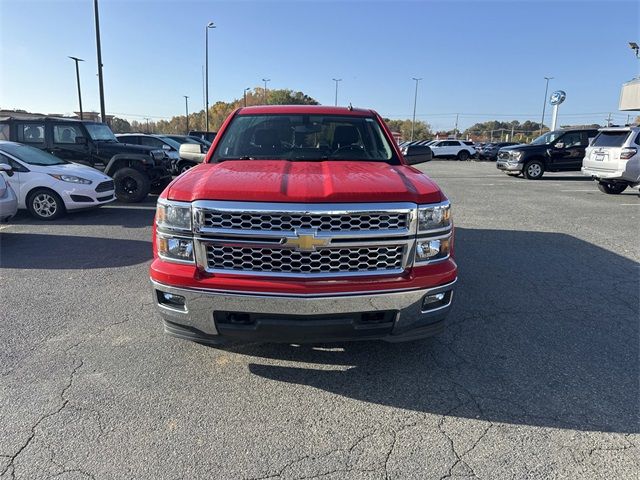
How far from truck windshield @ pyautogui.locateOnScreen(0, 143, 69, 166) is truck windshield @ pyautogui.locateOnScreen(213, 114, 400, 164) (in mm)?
6111

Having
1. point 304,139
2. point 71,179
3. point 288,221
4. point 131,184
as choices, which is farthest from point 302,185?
point 131,184

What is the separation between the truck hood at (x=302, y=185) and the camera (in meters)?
2.59

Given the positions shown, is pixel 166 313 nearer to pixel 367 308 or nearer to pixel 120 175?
pixel 367 308

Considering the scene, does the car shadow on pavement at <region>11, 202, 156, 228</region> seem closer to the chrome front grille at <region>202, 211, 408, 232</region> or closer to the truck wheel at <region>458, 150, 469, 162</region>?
the chrome front grille at <region>202, 211, 408, 232</region>

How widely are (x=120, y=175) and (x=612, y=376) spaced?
10.1 m

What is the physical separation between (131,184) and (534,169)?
15159 mm

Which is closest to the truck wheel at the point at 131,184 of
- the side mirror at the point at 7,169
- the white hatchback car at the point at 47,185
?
the white hatchback car at the point at 47,185

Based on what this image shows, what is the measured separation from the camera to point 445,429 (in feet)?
8.23

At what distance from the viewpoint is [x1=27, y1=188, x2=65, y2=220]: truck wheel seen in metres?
8.14

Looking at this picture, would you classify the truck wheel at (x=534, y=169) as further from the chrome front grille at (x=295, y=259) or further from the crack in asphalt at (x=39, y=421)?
the crack in asphalt at (x=39, y=421)

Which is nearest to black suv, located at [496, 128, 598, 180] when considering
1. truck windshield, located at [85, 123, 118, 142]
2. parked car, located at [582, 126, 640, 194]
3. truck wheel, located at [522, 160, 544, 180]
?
truck wheel, located at [522, 160, 544, 180]

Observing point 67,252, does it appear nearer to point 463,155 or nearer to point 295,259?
point 295,259

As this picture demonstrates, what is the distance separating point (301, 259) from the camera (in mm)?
2619

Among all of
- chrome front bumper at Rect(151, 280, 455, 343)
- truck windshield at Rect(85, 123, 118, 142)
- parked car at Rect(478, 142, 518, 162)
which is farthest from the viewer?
parked car at Rect(478, 142, 518, 162)
